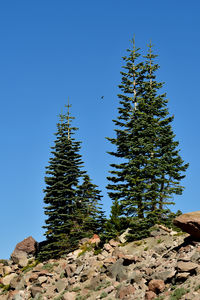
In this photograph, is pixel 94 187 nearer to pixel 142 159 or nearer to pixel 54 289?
pixel 142 159

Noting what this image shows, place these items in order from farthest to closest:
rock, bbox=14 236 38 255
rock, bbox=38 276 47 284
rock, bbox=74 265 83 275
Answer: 1. rock, bbox=14 236 38 255
2. rock, bbox=38 276 47 284
3. rock, bbox=74 265 83 275

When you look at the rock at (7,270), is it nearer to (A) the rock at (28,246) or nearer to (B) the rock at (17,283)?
(A) the rock at (28,246)

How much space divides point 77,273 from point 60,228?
685 cm

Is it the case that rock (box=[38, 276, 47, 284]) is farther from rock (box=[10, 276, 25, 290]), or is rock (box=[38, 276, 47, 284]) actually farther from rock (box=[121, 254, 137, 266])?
rock (box=[121, 254, 137, 266])

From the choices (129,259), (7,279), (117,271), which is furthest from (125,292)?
(7,279)

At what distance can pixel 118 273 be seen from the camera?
2459 centimetres

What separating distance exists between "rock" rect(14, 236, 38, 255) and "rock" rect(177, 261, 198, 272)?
66.8 ft

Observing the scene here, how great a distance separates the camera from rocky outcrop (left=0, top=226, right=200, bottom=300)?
20203mm

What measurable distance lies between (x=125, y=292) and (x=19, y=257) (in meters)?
18.2

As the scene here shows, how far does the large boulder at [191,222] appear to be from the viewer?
22500mm

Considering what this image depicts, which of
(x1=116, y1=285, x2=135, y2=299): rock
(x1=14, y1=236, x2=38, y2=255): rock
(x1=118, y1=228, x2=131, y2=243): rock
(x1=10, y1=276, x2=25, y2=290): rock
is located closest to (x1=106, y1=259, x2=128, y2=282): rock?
(x1=116, y1=285, x2=135, y2=299): rock

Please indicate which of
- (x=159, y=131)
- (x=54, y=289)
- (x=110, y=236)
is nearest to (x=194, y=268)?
(x=110, y=236)

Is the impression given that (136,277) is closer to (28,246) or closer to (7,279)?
(7,279)

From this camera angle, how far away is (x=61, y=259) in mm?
32469
